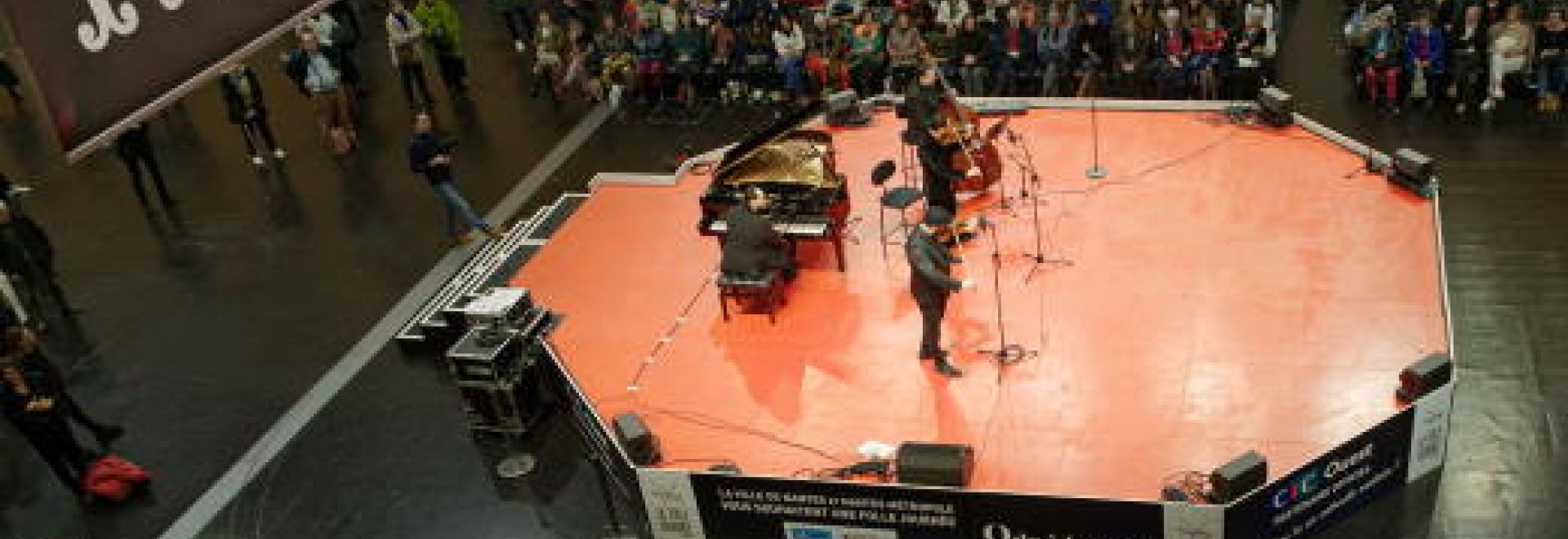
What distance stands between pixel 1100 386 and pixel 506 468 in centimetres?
467

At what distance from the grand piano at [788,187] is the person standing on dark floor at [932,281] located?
150 cm

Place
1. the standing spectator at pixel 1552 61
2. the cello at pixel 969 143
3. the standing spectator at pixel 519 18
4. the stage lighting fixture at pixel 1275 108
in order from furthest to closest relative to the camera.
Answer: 1. the standing spectator at pixel 519 18
2. the standing spectator at pixel 1552 61
3. the stage lighting fixture at pixel 1275 108
4. the cello at pixel 969 143

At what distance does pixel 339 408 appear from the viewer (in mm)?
12156

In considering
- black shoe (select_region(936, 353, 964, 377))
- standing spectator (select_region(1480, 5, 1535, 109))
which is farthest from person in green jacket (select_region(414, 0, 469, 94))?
standing spectator (select_region(1480, 5, 1535, 109))

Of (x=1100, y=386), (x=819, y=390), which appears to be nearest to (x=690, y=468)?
(x=819, y=390)

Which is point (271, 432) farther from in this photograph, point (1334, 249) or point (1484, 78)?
point (1484, 78)

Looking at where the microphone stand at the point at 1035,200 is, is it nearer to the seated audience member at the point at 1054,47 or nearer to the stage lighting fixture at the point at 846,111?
the seated audience member at the point at 1054,47

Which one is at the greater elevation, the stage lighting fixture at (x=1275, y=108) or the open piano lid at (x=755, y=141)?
the open piano lid at (x=755, y=141)

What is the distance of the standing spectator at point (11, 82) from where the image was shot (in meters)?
20.4

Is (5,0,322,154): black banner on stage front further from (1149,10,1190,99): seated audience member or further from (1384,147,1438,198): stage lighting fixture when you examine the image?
(1149,10,1190,99): seated audience member

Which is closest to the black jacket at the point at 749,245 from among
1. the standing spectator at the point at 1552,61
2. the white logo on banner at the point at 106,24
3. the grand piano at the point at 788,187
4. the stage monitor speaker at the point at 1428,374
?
the grand piano at the point at 788,187

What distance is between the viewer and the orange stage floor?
397 inches

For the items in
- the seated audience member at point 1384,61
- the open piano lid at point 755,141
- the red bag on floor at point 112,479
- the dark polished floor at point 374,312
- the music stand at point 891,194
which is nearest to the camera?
the dark polished floor at point 374,312

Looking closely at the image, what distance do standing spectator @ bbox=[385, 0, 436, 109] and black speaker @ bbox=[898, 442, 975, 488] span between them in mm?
11478
